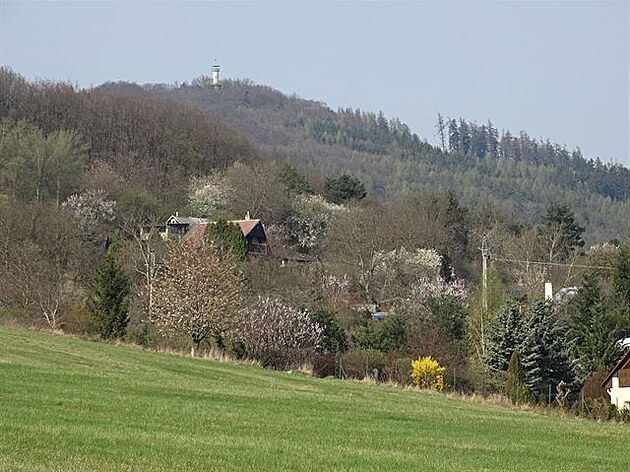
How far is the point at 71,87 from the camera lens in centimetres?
10875

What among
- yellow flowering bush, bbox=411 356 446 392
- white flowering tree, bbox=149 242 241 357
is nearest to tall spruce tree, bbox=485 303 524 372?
yellow flowering bush, bbox=411 356 446 392

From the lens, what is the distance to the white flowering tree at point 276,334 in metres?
50.1

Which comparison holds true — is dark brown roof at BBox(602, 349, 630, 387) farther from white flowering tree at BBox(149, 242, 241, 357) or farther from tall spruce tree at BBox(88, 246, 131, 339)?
tall spruce tree at BBox(88, 246, 131, 339)

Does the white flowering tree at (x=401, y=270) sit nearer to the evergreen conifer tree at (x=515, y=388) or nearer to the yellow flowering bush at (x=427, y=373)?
the yellow flowering bush at (x=427, y=373)

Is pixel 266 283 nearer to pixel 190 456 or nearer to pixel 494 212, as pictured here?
pixel 494 212

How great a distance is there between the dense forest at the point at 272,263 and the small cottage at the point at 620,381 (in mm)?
1152

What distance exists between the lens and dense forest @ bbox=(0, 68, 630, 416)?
160ft

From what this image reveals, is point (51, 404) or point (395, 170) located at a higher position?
point (395, 170)

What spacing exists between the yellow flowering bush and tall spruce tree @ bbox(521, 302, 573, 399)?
3.86 metres

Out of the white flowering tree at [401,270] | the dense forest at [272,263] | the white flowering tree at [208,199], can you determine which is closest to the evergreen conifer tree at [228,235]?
the dense forest at [272,263]

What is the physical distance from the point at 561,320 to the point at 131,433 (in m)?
42.6

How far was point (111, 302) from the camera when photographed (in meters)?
45.0

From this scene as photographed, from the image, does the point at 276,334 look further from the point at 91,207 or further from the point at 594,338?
the point at 91,207

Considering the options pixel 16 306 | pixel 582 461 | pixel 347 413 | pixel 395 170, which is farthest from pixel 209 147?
pixel 582 461
